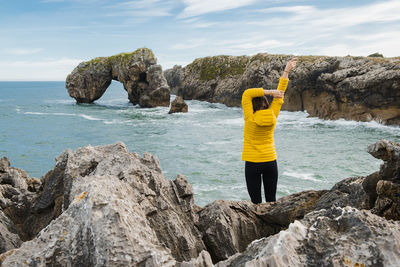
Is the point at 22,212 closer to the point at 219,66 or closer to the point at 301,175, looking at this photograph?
the point at 301,175

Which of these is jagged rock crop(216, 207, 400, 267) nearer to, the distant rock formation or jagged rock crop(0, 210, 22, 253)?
jagged rock crop(0, 210, 22, 253)

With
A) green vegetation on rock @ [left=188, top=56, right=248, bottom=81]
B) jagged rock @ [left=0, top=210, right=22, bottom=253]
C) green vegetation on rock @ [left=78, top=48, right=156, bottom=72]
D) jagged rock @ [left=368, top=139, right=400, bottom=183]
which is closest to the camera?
jagged rock @ [left=368, top=139, right=400, bottom=183]

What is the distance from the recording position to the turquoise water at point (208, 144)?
19.1 metres

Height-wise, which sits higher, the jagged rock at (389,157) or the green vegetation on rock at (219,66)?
the green vegetation on rock at (219,66)

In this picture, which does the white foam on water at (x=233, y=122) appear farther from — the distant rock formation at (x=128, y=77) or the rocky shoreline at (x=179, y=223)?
the rocky shoreline at (x=179, y=223)

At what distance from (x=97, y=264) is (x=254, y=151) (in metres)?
4.03

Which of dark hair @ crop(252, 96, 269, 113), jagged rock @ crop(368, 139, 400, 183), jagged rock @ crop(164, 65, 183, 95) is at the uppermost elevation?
jagged rock @ crop(164, 65, 183, 95)

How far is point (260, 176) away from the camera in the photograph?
664 centimetres

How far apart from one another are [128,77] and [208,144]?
4101cm

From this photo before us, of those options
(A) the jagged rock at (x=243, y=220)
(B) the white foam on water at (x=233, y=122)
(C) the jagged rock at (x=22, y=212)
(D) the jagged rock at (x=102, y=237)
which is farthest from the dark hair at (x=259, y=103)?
(B) the white foam on water at (x=233, y=122)

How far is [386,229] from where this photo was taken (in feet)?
8.54

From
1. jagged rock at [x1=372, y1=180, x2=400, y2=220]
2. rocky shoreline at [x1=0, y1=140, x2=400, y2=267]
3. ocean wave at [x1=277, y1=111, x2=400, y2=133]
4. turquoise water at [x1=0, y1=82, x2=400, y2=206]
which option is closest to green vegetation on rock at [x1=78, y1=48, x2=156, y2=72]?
turquoise water at [x1=0, y1=82, x2=400, y2=206]

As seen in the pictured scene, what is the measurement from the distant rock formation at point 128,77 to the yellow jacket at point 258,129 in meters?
57.0

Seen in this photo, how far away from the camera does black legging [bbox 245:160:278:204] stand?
254 inches
